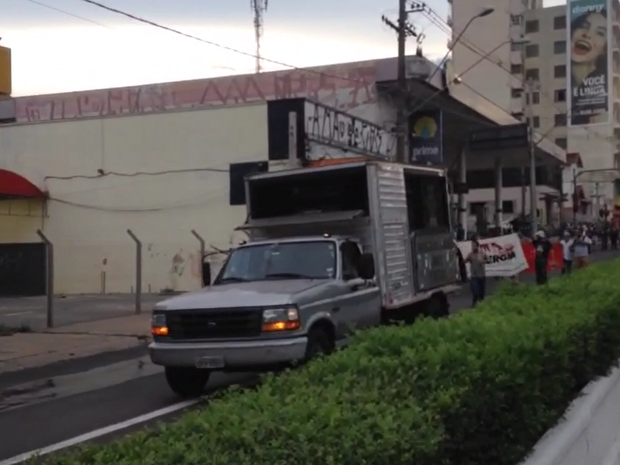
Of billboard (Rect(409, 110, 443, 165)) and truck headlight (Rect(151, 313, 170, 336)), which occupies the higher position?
billboard (Rect(409, 110, 443, 165))

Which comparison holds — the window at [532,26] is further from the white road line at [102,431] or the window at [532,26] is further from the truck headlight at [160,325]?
the white road line at [102,431]

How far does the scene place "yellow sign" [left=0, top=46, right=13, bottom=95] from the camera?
54.7ft

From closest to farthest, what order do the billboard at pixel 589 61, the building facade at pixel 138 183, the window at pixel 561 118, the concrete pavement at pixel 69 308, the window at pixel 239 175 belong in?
the concrete pavement at pixel 69 308 → the window at pixel 239 175 → the building facade at pixel 138 183 → the window at pixel 561 118 → the billboard at pixel 589 61

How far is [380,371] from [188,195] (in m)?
27.0

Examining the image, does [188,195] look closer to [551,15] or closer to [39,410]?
[39,410]

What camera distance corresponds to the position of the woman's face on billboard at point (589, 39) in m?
90.7

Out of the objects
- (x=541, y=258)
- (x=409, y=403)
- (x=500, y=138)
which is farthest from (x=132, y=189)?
(x=409, y=403)

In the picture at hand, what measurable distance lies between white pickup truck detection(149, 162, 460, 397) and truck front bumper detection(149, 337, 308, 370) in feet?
0.04

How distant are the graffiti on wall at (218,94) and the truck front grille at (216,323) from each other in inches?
893

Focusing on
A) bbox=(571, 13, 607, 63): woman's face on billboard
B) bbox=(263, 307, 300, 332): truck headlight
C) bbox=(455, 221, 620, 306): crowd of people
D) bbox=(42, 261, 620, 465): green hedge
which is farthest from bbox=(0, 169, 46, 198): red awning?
bbox=(571, 13, 607, 63): woman's face on billboard

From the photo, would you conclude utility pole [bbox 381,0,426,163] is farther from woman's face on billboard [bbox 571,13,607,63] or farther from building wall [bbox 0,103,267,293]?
woman's face on billboard [bbox 571,13,607,63]

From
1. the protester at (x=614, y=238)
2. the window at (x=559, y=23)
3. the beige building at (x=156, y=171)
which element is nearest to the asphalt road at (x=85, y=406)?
the beige building at (x=156, y=171)

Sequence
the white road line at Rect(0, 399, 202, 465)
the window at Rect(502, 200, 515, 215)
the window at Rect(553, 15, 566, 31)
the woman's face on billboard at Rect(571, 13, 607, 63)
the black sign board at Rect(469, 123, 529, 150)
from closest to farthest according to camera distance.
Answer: the white road line at Rect(0, 399, 202, 465)
the black sign board at Rect(469, 123, 529, 150)
the window at Rect(502, 200, 515, 215)
the woman's face on billboard at Rect(571, 13, 607, 63)
the window at Rect(553, 15, 566, 31)

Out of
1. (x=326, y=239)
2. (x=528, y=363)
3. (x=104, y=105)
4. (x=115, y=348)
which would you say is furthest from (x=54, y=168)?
(x=528, y=363)
